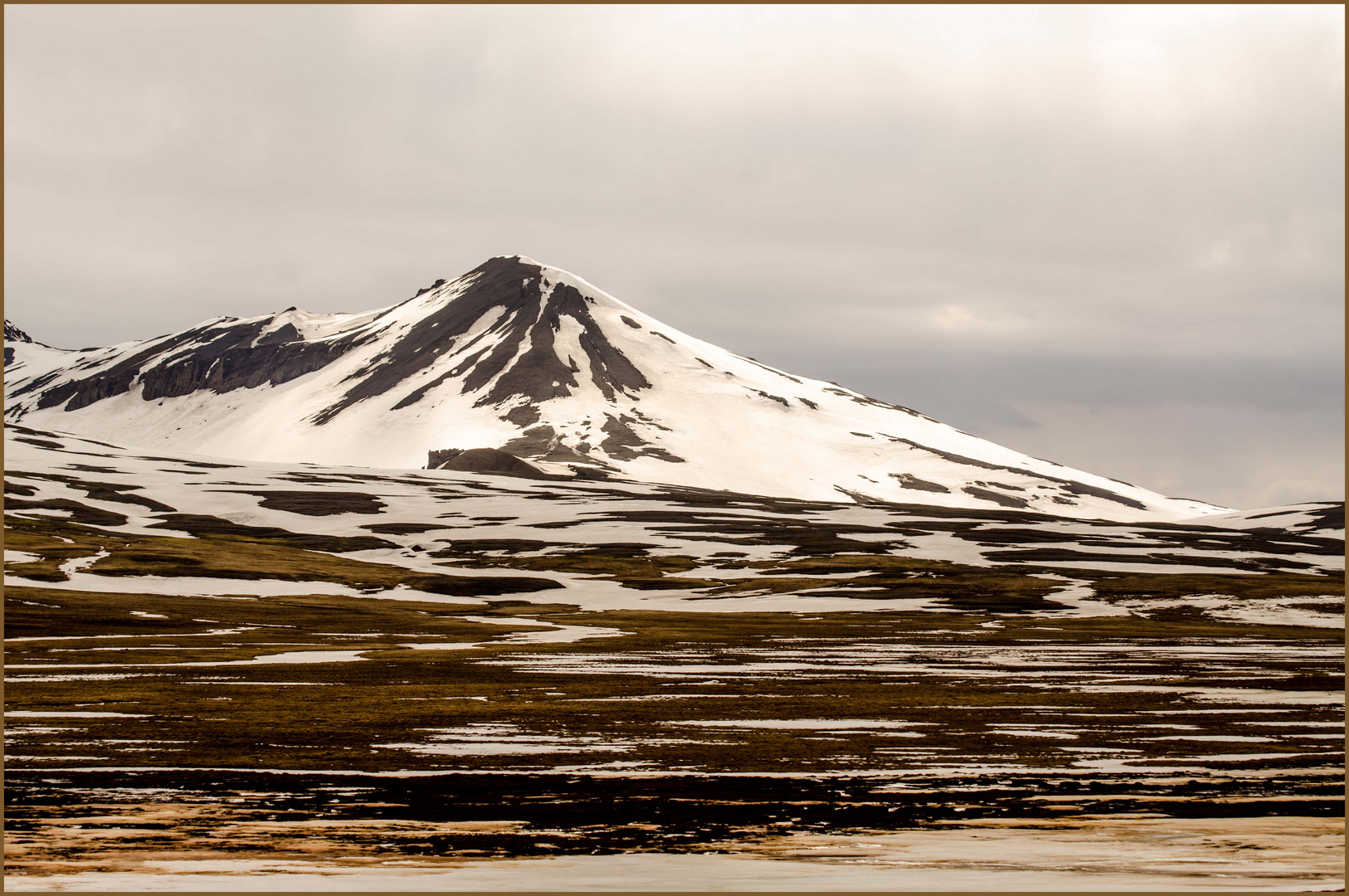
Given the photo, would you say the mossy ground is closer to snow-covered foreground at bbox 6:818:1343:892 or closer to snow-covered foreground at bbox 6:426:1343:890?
snow-covered foreground at bbox 6:426:1343:890

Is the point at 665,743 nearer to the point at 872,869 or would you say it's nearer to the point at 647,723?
the point at 647,723

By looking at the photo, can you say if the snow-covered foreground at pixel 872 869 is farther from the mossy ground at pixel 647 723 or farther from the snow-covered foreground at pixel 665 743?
the mossy ground at pixel 647 723

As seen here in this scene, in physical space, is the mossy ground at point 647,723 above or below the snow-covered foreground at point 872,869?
below

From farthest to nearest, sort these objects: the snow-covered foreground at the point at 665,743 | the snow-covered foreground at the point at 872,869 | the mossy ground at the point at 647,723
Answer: the mossy ground at the point at 647,723
the snow-covered foreground at the point at 665,743
the snow-covered foreground at the point at 872,869

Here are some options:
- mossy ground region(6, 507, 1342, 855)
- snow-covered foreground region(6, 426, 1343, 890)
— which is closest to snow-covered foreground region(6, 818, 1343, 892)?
snow-covered foreground region(6, 426, 1343, 890)

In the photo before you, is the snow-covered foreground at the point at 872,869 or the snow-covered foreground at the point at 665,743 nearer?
the snow-covered foreground at the point at 872,869

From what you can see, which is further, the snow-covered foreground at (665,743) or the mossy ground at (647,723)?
the mossy ground at (647,723)

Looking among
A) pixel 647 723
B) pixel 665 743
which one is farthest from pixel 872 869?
pixel 647 723

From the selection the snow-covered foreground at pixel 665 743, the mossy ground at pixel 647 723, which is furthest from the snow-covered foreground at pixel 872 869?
the mossy ground at pixel 647 723

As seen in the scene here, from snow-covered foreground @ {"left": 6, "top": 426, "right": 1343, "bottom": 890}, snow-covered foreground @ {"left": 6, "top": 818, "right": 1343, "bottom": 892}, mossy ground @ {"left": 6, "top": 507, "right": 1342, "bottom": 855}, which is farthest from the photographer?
mossy ground @ {"left": 6, "top": 507, "right": 1342, "bottom": 855}

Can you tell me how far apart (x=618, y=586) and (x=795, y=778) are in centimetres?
9279

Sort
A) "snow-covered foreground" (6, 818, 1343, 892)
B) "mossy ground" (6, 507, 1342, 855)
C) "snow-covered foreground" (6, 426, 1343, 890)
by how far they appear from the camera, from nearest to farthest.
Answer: "snow-covered foreground" (6, 818, 1343, 892) → "snow-covered foreground" (6, 426, 1343, 890) → "mossy ground" (6, 507, 1342, 855)

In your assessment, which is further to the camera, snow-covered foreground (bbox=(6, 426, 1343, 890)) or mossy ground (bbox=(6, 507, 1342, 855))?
mossy ground (bbox=(6, 507, 1342, 855))

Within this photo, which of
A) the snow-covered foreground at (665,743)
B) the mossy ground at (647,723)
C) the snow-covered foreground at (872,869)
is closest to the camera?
the snow-covered foreground at (872,869)
